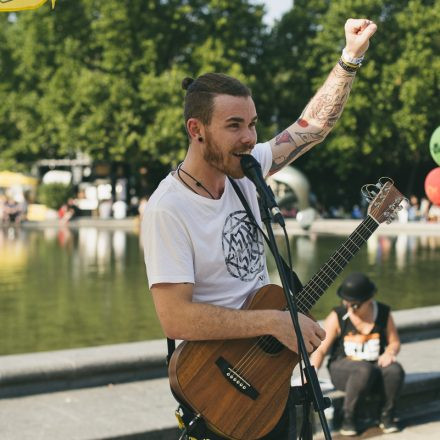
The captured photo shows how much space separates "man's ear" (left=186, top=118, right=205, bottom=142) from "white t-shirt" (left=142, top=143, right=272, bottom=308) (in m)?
0.17

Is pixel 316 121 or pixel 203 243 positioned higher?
pixel 316 121

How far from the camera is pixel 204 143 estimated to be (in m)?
2.94

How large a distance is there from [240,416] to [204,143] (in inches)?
35.6

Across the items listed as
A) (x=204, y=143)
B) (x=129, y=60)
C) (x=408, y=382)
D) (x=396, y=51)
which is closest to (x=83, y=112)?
(x=129, y=60)

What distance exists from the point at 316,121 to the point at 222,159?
2.51 ft

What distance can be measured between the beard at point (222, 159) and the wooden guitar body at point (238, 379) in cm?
43

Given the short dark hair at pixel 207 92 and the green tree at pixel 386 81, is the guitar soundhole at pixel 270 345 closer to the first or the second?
the short dark hair at pixel 207 92

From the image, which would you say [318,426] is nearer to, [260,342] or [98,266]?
[260,342]

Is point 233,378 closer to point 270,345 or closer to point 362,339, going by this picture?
point 270,345

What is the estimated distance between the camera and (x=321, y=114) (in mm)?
3525

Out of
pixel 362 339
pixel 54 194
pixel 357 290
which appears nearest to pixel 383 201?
pixel 357 290

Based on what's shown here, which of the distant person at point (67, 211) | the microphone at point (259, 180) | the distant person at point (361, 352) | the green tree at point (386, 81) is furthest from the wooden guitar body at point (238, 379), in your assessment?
the green tree at point (386, 81)

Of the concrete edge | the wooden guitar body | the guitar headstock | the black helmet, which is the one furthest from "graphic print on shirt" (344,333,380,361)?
the wooden guitar body

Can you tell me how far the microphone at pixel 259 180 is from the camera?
2.84m
